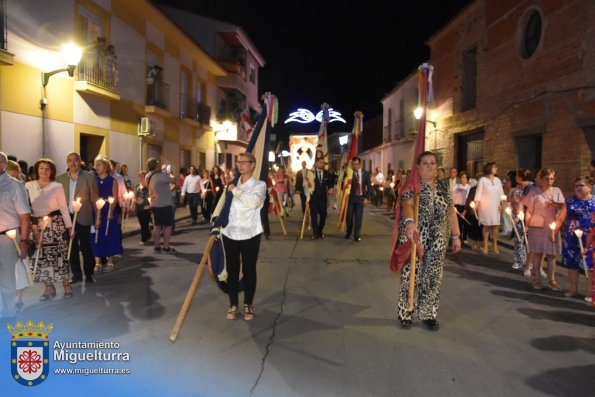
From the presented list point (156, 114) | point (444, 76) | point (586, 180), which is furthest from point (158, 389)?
point (444, 76)

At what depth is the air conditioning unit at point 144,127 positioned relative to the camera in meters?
18.1

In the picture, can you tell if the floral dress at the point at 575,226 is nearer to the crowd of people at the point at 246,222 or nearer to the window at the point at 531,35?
the crowd of people at the point at 246,222

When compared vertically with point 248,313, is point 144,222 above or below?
above

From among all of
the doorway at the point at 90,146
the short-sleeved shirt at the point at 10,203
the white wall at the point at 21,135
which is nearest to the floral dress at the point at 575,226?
the short-sleeved shirt at the point at 10,203

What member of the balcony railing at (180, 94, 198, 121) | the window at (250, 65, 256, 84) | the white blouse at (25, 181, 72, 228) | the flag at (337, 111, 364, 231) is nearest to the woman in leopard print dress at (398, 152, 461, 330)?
the white blouse at (25, 181, 72, 228)

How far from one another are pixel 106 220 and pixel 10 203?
9.85 ft

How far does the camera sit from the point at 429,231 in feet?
16.4

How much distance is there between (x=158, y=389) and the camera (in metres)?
3.54

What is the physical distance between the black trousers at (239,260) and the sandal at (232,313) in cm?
11

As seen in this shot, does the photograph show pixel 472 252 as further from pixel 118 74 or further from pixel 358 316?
pixel 118 74

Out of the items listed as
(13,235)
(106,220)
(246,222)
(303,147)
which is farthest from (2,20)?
(303,147)

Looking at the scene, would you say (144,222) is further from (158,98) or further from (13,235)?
(158,98)

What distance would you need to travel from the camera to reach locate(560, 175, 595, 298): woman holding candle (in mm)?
6141

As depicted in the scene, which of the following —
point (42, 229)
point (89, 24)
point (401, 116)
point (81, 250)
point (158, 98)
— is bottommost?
point (81, 250)
